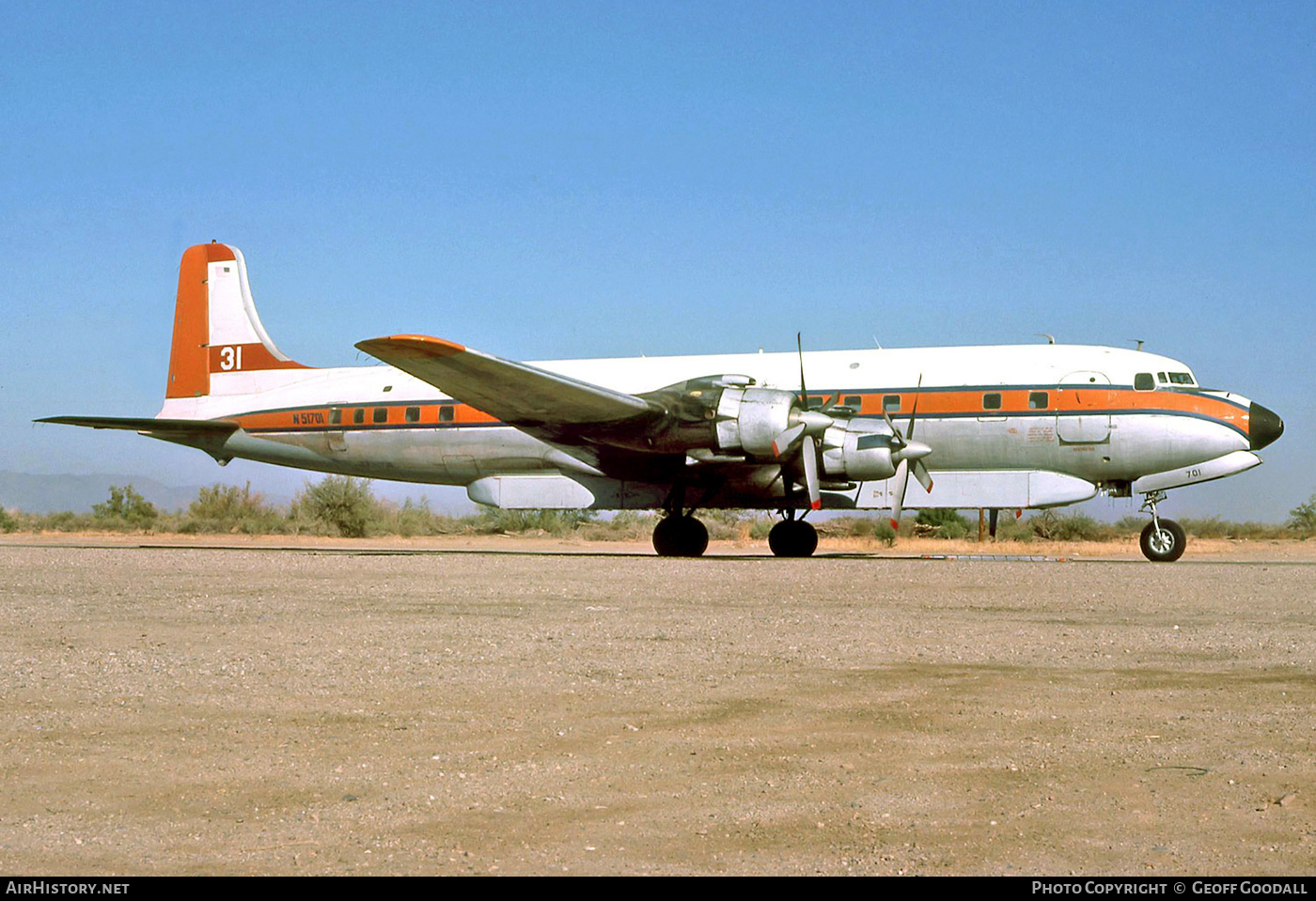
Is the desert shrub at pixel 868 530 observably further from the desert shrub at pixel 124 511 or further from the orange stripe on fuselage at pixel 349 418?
the desert shrub at pixel 124 511

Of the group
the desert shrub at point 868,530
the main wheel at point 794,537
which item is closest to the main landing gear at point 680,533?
the main wheel at point 794,537

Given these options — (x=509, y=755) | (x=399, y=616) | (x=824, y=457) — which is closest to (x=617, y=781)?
(x=509, y=755)

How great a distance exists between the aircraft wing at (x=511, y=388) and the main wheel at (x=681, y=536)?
246 centimetres

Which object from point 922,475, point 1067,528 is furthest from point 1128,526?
point 922,475

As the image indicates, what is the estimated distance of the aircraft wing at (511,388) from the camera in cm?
1841

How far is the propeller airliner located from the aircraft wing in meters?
0.04

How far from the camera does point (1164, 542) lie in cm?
1998

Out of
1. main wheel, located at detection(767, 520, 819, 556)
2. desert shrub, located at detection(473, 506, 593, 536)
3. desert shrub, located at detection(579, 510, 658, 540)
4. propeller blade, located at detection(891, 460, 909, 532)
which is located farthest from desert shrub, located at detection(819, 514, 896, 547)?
propeller blade, located at detection(891, 460, 909, 532)

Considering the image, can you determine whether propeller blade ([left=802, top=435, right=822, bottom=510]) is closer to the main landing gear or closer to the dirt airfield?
the main landing gear

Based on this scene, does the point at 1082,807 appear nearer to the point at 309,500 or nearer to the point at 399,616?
the point at 399,616

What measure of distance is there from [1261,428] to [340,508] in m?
27.1

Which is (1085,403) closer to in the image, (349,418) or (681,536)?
(681,536)

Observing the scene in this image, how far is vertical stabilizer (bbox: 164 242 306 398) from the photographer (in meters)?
26.4

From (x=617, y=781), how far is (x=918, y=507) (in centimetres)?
1597
